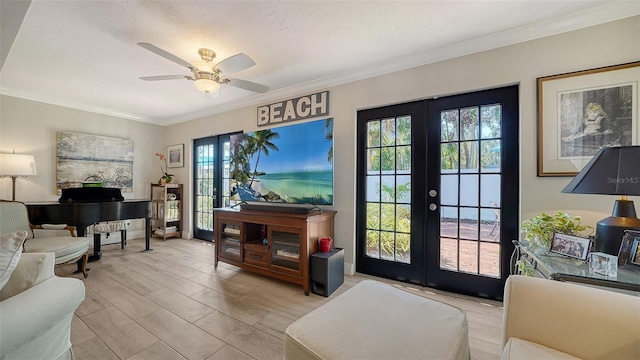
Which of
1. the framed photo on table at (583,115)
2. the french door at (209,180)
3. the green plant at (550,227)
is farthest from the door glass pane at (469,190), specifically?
the french door at (209,180)

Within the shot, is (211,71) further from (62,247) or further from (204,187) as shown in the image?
(204,187)

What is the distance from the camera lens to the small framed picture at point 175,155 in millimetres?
4652

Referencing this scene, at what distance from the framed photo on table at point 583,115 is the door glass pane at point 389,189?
1.08 m

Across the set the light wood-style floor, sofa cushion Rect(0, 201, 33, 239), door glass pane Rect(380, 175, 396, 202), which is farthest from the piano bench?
door glass pane Rect(380, 175, 396, 202)

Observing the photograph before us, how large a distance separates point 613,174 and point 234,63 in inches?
99.8

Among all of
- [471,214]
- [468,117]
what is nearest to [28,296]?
[471,214]

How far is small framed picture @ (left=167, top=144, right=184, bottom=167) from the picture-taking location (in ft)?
15.3

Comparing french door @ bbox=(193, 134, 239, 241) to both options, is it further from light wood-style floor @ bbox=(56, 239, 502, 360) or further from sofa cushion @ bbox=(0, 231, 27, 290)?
sofa cushion @ bbox=(0, 231, 27, 290)

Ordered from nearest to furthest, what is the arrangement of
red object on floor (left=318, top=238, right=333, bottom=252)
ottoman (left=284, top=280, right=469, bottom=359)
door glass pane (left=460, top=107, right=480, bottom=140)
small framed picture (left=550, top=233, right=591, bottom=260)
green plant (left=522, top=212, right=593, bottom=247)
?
ottoman (left=284, top=280, right=469, bottom=359) < small framed picture (left=550, top=233, right=591, bottom=260) < green plant (left=522, top=212, right=593, bottom=247) < door glass pane (left=460, top=107, right=480, bottom=140) < red object on floor (left=318, top=238, right=333, bottom=252)

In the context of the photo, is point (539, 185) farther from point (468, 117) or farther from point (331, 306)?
point (331, 306)

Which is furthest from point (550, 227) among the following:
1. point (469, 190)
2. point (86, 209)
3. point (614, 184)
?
point (86, 209)

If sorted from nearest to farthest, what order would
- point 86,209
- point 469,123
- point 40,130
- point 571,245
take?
point 571,245, point 469,123, point 86,209, point 40,130

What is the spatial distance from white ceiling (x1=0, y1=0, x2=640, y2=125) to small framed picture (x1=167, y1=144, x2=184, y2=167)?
1748mm

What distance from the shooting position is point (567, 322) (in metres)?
1.00
